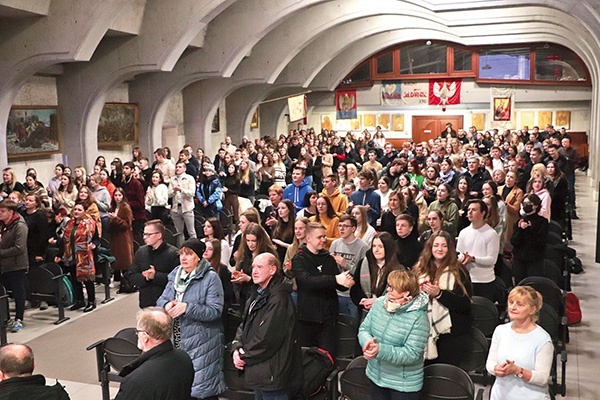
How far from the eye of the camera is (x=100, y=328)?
8.43 metres

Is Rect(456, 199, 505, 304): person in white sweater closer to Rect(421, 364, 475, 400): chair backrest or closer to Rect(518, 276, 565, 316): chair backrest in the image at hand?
Rect(518, 276, 565, 316): chair backrest

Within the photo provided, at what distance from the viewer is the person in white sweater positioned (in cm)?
667

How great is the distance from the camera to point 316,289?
19.0ft

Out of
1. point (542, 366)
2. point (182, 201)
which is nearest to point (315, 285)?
point (542, 366)

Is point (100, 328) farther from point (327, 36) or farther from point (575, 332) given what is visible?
point (327, 36)

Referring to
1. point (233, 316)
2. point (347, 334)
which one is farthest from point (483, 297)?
point (233, 316)

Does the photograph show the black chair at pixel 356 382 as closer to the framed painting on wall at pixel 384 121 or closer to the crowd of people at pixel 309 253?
the crowd of people at pixel 309 253

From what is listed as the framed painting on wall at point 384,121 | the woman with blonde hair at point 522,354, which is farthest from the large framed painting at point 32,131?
the framed painting on wall at point 384,121

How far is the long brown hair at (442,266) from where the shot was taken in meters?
5.28

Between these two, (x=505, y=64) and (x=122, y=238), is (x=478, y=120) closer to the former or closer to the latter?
(x=505, y=64)

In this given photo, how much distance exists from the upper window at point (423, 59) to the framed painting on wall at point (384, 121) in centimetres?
210

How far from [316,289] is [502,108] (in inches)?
944

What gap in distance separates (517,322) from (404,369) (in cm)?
84

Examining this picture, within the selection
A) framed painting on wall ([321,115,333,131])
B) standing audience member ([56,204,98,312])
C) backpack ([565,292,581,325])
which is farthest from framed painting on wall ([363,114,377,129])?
backpack ([565,292,581,325])
